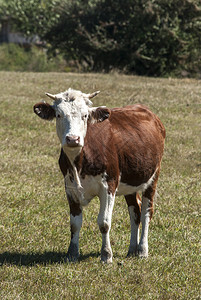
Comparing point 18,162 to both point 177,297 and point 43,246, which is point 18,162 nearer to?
point 43,246

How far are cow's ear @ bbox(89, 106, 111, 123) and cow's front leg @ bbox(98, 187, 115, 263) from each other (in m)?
0.79

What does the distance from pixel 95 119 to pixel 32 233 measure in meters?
2.13

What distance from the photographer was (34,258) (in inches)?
255

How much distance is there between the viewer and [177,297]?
214 inches

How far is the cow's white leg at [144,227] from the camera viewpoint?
6.73m

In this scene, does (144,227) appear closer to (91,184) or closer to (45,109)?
(91,184)

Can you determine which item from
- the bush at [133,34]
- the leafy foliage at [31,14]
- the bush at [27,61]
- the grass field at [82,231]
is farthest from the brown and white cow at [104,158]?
the leafy foliage at [31,14]

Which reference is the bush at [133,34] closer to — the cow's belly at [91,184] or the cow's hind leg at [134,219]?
the cow's hind leg at [134,219]

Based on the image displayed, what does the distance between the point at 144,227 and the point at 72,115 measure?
1.99m

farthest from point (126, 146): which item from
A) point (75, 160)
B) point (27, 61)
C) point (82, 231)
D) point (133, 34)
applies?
point (27, 61)

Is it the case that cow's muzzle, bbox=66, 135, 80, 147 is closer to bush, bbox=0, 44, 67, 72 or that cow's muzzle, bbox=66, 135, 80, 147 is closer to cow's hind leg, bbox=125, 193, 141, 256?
cow's hind leg, bbox=125, 193, 141, 256

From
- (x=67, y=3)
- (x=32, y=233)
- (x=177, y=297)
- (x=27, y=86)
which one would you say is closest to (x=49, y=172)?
(x=32, y=233)

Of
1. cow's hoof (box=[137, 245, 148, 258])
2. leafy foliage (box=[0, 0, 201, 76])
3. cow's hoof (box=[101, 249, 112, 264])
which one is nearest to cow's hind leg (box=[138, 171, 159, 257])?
cow's hoof (box=[137, 245, 148, 258])

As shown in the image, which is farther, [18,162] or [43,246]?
[18,162]
